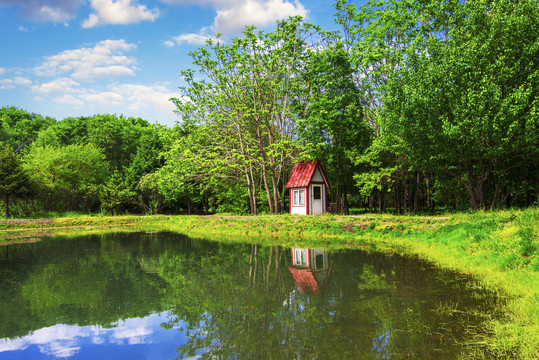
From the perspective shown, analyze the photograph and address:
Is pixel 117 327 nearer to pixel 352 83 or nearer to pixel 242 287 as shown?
pixel 242 287

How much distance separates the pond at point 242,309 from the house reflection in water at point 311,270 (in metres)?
0.05

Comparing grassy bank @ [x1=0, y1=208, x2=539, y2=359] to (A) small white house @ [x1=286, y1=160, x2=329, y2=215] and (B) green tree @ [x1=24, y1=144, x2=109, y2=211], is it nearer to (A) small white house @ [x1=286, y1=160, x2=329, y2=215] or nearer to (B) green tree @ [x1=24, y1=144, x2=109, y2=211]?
(A) small white house @ [x1=286, y1=160, x2=329, y2=215]

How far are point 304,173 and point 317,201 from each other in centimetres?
277

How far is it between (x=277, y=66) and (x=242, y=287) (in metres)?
24.3

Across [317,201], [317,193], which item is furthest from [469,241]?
[317,193]

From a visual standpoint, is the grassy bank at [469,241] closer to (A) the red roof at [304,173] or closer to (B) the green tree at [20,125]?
(A) the red roof at [304,173]

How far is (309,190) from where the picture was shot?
28.5 meters

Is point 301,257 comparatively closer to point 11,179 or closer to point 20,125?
point 11,179

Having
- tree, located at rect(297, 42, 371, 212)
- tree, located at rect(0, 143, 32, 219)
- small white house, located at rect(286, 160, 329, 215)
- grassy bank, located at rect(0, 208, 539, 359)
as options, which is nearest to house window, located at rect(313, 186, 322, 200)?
small white house, located at rect(286, 160, 329, 215)

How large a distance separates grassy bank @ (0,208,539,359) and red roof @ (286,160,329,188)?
15.8 ft

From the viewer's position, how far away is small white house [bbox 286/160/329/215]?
2852 centimetres

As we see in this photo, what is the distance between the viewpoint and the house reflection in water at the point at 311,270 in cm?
909

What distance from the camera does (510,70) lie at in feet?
56.3

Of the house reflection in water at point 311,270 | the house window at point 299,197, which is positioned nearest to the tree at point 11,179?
the house window at point 299,197
